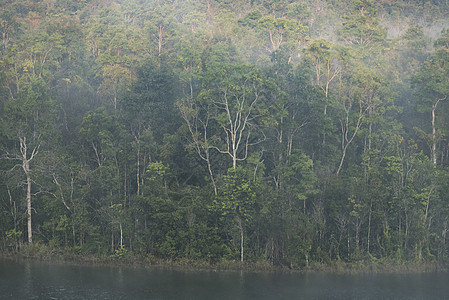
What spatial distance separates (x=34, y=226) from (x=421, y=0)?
169ft

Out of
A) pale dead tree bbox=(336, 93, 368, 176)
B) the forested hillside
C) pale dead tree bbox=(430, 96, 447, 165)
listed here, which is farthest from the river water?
pale dead tree bbox=(336, 93, 368, 176)

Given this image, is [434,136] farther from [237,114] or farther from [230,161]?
[230,161]

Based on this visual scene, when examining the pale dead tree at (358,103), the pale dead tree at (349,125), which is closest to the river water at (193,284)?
the pale dead tree at (349,125)

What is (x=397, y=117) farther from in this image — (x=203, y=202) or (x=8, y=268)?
(x=8, y=268)

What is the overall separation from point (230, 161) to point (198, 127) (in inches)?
130

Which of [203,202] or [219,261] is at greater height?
[203,202]

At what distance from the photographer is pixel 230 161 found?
120 feet

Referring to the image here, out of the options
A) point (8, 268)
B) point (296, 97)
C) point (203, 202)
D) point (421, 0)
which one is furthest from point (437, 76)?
point (8, 268)

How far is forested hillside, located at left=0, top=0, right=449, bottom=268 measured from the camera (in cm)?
3331

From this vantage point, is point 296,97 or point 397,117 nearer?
point 296,97

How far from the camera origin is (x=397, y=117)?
1714 inches

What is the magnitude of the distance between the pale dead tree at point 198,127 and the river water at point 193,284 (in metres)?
7.33

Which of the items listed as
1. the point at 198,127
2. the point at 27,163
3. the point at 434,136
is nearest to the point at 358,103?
the point at 434,136

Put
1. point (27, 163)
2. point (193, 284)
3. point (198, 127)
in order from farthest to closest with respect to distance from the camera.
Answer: point (198, 127)
point (27, 163)
point (193, 284)
